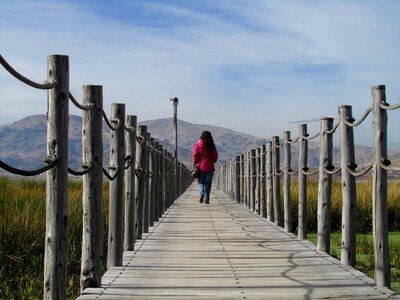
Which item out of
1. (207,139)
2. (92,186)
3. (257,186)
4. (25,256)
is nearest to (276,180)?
(257,186)

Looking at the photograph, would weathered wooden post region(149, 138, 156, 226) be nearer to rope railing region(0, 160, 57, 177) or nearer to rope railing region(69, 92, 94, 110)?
rope railing region(69, 92, 94, 110)

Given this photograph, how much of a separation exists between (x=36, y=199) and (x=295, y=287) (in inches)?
297

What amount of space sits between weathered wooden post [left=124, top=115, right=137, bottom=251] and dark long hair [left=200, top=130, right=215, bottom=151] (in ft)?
24.0

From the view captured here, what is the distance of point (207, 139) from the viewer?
15.5 meters

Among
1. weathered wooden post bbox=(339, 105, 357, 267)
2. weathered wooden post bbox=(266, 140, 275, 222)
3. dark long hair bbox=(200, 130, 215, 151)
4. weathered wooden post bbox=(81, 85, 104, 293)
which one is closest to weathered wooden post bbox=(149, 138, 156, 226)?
weathered wooden post bbox=(266, 140, 275, 222)

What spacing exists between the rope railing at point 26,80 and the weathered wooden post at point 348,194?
309cm

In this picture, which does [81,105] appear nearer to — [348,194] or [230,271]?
[230,271]

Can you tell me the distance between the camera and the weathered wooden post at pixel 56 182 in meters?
4.64

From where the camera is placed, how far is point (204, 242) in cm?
837

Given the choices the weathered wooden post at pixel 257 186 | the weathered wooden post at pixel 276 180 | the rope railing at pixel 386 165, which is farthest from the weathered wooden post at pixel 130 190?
the weathered wooden post at pixel 257 186

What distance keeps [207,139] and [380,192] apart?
10122 millimetres

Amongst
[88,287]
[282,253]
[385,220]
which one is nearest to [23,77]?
[88,287]

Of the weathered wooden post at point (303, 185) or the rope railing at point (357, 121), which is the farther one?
the weathered wooden post at point (303, 185)

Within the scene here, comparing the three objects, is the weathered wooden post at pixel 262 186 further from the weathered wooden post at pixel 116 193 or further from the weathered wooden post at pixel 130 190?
the weathered wooden post at pixel 116 193
